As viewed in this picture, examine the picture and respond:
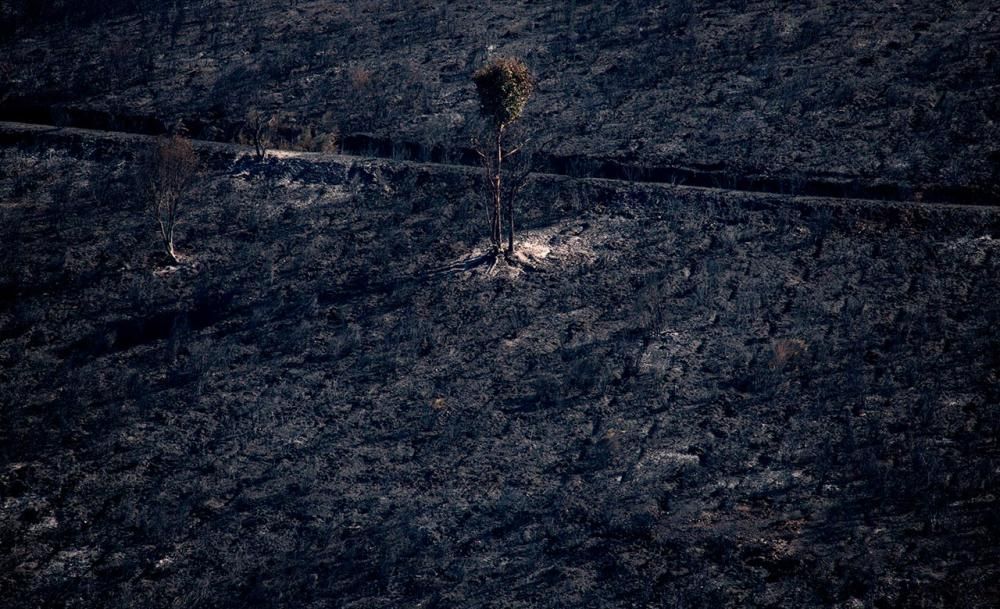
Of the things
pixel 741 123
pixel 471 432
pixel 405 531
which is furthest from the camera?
pixel 741 123

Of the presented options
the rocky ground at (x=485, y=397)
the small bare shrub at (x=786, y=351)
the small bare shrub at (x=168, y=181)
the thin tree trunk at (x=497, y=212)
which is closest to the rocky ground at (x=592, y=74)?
the rocky ground at (x=485, y=397)

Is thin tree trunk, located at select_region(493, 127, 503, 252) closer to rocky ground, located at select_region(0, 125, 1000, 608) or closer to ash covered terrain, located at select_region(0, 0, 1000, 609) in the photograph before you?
ash covered terrain, located at select_region(0, 0, 1000, 609)

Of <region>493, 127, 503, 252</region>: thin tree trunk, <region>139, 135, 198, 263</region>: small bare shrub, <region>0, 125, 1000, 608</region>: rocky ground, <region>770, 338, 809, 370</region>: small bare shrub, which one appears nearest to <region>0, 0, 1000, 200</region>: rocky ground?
<region>0, 125, 1000, 608</region>: rocky ground

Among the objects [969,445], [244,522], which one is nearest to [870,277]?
[969,445]

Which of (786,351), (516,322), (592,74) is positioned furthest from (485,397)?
(592,74)

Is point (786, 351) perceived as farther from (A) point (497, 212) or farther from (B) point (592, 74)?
(B) point (592, 74)

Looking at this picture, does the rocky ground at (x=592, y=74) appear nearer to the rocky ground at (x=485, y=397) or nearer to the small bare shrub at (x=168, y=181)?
the rocky ground at (x=485, y=397)

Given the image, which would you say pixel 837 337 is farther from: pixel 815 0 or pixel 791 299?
pixel 815 0
